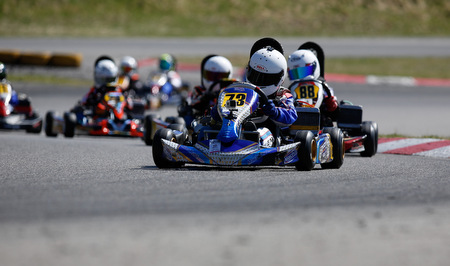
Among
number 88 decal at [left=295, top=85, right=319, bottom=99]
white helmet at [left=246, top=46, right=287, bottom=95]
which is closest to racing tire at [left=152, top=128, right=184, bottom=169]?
white helmet at [left=246, top=46, right=287, bottom=95]

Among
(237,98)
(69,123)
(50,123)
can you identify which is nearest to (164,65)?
(50,123)

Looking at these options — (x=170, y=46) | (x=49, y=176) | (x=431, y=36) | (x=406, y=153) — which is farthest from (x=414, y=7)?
(x=49, y=176)

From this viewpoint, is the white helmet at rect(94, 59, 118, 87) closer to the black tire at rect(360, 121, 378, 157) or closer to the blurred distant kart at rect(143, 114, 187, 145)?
the blurred distant kart at rect(143, 114, 187, 145)

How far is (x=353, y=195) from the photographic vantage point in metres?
6.39

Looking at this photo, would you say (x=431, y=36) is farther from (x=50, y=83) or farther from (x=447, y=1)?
(x=50, y=83)

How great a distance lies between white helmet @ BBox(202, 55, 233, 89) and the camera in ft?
38.3

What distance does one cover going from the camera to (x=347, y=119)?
34.3ft

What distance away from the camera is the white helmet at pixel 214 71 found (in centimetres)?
1169

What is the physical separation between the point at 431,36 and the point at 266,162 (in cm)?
3958

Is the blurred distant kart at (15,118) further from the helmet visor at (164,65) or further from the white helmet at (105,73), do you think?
the helmet visor at (164,65)

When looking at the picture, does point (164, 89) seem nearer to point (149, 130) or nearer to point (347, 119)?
point (149, 130)

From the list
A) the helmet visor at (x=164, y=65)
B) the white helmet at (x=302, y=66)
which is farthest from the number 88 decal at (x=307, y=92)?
the helmet visor at (x=164, y=65)

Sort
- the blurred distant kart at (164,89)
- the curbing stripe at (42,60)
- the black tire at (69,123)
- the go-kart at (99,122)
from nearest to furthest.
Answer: the black tire at (69,123)
the go-kart at (99,122)
the blurred distant kart at (164,89)
the curbing stripe at (42,60)

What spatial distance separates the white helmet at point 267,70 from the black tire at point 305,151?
871 millimetres
